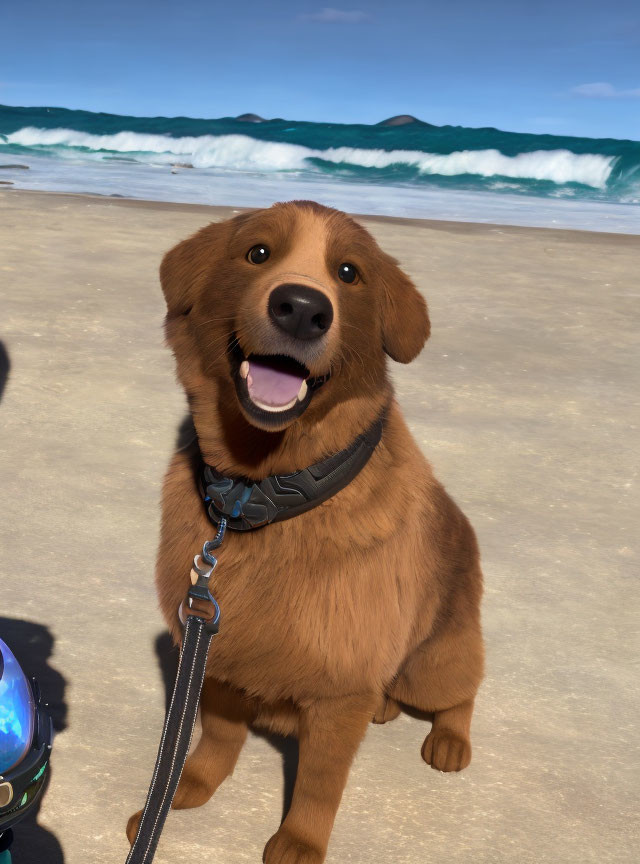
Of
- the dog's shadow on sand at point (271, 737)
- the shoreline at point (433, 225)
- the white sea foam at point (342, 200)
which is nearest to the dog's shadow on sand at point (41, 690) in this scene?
the dog's shadow on sand at point (271, 737)

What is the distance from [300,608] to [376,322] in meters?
0.67

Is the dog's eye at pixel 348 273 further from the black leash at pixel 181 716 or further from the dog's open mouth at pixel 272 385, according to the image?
the black leash at pixel 181 716

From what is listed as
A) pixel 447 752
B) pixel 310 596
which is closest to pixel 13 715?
pixel 310 596

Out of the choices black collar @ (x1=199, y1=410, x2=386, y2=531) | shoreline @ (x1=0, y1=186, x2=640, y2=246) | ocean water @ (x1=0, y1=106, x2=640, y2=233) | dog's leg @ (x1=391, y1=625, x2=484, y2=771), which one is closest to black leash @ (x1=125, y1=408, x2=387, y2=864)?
black collar @ (x1=199, y1=410, x2=386, y2=531)

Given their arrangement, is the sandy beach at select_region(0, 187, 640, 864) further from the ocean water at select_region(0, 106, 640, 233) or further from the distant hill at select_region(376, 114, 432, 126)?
the distant hill at select_region(376, 114, 432, 126)

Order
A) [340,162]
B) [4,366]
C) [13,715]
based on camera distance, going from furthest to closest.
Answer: [340,162] < [4,366] < [13,715]

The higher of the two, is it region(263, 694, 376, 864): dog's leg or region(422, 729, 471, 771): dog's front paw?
region(263, 694, 376, 864): dog's leg

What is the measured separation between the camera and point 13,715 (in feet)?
4.77

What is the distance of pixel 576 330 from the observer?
251 inches

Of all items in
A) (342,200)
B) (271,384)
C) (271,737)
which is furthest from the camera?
(342,200)

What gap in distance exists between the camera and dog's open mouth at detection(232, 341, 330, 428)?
1.82 m

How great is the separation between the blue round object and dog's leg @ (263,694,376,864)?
68 centimetres

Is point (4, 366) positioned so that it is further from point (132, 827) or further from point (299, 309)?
point (299, 309)

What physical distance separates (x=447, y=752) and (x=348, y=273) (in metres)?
1.27
